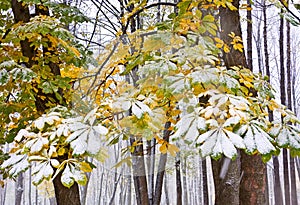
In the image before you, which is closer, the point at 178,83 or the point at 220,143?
the point at 220,143

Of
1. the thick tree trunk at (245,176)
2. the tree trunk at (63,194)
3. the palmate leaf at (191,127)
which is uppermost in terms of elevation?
the palmate leaf at (191,127)

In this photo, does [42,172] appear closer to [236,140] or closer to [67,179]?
[67,179]

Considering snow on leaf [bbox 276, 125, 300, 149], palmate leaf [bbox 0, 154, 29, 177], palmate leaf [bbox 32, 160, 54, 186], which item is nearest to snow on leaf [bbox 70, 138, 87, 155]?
palmate leaf [bbox 32, 160, 54, 186]

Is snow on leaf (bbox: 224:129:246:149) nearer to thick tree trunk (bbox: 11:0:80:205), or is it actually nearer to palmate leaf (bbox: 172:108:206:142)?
palmate leaf (bbox: 172:108:206:142)

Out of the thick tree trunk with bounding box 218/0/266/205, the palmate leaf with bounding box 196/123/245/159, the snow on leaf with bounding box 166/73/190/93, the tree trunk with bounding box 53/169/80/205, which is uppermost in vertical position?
the snow on leaf with bounding box 166/73/190/93

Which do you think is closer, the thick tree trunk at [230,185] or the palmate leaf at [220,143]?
the palmate leaf at [220,143]

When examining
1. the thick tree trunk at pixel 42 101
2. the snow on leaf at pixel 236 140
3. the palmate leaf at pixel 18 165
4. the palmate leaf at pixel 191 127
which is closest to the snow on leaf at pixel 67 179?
the palmate leaf at pixel 18 165

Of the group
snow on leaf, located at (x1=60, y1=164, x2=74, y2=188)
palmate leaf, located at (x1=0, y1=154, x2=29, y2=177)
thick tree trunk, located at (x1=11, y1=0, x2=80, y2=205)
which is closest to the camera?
snow on leaf, located at (x1=60, y1=164, x2=74, y2=188)

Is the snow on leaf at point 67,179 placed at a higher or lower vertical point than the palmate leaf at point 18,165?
lower

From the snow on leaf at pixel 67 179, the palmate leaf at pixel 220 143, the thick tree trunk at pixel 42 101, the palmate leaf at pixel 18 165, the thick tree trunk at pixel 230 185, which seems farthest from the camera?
the thick tree trunk at pixel 42 101

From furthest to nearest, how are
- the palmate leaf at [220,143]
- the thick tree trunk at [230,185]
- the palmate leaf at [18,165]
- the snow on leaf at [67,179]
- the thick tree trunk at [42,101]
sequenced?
1. the thick tree trunk at [42,101]
2. the thick tree trunk at [230,185]
3. the palmate leaf at [18,165]
4. the snow on leaf at [67,179]
5. the palmate leaf at [220,143]

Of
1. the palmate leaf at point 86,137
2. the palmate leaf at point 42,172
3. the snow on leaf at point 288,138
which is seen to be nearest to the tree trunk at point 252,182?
the snow on leaf at point 288,138

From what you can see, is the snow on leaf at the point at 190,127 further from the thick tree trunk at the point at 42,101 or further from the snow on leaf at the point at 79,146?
the thick tree trunk at the point at 42,101

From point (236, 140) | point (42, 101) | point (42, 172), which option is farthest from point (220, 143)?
point (42, 101)
